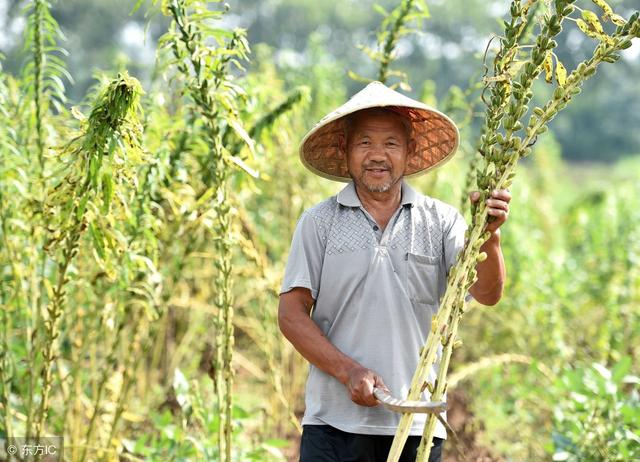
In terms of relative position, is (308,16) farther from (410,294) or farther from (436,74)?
(410,294)

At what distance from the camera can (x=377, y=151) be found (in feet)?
7.47

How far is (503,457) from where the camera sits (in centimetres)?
425

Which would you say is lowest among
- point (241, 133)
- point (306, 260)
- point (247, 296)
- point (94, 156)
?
point (247, 296)

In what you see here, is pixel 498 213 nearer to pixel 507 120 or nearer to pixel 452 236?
pixel 507 120

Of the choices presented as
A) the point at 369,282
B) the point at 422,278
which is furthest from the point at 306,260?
the point at 422,278

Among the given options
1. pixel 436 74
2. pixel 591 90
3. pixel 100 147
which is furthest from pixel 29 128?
pixel 591 90

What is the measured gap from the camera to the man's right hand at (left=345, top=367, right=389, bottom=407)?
2021 mm

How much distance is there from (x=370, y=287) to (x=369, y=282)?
13mm

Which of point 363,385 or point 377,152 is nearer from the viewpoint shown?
point 363,385

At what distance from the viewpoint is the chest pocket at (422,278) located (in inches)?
89.3

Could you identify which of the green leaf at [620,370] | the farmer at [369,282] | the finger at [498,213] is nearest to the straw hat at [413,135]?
the farmer at [369,282]

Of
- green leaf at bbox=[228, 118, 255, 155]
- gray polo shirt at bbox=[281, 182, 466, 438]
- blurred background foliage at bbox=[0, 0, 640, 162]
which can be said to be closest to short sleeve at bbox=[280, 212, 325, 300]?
gray polo shirt at bbox=[281, 182, 466, 438]

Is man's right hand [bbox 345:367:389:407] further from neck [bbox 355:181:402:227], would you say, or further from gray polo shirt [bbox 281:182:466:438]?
neck [bbox 355:181:402:227]

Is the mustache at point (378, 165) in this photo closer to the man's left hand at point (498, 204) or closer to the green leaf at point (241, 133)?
the green leaf at point (241, 133)
